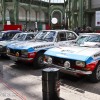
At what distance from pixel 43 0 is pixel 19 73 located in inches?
1965

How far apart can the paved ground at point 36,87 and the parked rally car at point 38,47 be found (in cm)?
63

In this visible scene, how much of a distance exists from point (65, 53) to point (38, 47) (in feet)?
7.10

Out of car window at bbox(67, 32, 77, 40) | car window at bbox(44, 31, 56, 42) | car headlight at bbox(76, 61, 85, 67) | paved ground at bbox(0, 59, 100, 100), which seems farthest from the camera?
car window at bbox(67, 32, 77, 40)

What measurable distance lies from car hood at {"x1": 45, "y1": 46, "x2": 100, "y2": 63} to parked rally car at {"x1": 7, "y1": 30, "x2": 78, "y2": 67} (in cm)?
152

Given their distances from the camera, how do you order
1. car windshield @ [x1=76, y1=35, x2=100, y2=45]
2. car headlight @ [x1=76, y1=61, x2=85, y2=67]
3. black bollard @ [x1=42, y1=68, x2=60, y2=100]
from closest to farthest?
black bollard @ [x1=42, y1=68, x2=60, y2=100]
car headlight @ [x1=76, y1=61, x2=85, y2=67]
car windshield @ [x1=76, y1=35, x2=100, y2=45]

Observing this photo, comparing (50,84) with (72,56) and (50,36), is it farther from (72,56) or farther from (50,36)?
(50,36)

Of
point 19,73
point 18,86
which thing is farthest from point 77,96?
point 19,73

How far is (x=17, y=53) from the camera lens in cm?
876

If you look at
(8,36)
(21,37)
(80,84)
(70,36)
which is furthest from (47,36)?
(8,36)

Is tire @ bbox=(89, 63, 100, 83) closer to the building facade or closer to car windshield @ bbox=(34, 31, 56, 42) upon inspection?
car windshield @ bbox=(34, 31, 56, 42)

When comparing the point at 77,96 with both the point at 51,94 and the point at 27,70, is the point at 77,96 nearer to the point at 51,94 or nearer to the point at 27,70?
the point at 51,94

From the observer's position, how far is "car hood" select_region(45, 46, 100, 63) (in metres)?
6.26

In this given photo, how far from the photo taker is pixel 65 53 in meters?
6.73

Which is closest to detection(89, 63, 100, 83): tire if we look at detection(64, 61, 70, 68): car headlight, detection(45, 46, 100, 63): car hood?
detection(45, 46, 100, 63): car hood
